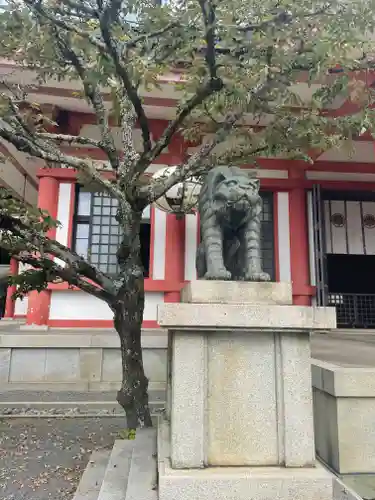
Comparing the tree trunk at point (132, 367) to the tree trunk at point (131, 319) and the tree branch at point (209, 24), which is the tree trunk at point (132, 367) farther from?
the tree branch at point (209, 24)

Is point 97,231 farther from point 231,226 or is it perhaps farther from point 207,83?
point 207,83

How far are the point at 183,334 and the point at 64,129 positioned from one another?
6849mm

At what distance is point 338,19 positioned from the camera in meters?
2.75

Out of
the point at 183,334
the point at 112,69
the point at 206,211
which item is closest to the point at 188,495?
the point at 183,334

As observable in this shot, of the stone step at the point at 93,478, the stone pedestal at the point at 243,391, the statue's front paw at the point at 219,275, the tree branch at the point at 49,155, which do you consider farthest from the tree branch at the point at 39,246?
the stone step at the point at 93,478

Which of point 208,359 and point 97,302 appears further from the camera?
point 97,302

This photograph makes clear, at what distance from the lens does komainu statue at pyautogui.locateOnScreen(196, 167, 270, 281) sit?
9.98ft

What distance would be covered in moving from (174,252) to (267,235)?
7.35ft

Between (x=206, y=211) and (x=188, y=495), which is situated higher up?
(x=206, y=211)

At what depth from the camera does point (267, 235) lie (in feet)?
29.9

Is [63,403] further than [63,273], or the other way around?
[63,403]

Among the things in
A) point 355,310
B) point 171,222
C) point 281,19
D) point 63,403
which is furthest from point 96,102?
point 355,310

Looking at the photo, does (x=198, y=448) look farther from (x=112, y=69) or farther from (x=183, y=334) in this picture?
(x=112, y=69)

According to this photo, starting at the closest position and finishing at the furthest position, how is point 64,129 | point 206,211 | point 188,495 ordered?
point 188,495 → point 206,211 → point 64,129
